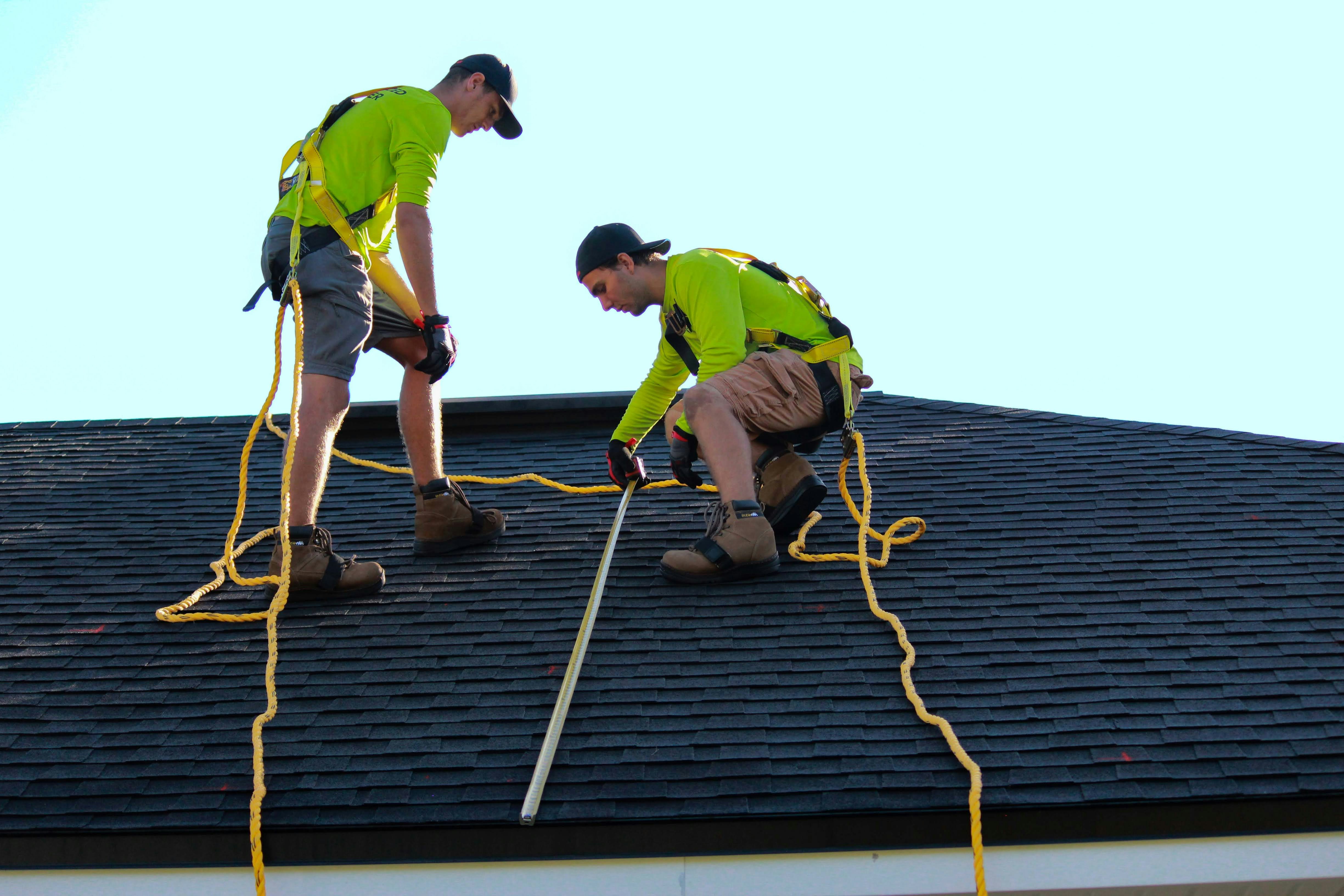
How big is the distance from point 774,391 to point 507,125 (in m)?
1.50

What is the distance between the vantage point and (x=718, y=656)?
11.1ft

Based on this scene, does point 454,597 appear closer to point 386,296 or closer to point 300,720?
point 300,720

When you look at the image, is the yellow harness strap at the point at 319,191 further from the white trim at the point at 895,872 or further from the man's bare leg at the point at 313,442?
the white trim at the point at 895,872

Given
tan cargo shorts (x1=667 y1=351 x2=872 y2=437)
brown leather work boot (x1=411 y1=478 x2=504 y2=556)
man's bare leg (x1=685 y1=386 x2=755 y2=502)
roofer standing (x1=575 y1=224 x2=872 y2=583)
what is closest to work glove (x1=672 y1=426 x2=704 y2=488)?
roofer standing (x1=575 y1=224 x2=872 y2=583)

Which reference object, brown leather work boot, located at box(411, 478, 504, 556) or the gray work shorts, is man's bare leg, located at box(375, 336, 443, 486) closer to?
brown leather work boot, located at box(411, 478, 504, 556)

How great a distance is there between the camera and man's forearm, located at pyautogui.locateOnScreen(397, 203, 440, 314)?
12.5 feet

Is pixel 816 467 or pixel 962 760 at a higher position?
pixel 816 467

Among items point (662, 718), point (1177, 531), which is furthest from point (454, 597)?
point (1177, 531)

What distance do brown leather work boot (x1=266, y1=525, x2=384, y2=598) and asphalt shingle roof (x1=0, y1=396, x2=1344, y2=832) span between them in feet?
0.33

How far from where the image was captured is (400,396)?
4402mm

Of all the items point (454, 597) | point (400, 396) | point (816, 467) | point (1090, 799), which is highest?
point (400, 396)

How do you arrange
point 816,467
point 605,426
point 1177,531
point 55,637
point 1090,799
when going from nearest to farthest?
point 1090,799 → point 55,637 → point 1177,531 → point 816,467 → point 605,426

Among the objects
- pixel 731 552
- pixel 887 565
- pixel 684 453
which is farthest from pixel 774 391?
pixel 887 565

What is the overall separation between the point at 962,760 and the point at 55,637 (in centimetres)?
306
